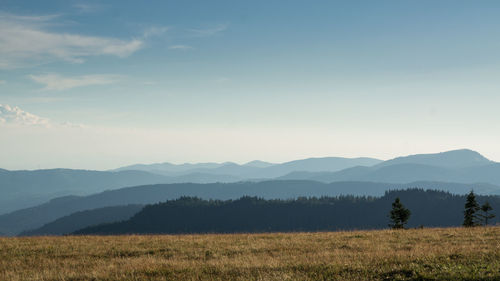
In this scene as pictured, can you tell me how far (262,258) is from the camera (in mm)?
16406

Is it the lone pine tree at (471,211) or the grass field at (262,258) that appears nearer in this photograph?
the grass field at (262,258)

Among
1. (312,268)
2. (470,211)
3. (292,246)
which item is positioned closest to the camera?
(312,268)

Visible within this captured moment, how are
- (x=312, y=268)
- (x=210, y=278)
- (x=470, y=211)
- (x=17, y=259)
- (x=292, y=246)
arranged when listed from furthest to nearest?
(x=470, y=211) < (x=292, y=246) < (x=17, y=259) < (x=312, y=268) < (x=210, y=278)

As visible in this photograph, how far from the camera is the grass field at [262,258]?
509 inches

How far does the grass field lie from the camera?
12918 millimetres

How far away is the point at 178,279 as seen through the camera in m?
13.0

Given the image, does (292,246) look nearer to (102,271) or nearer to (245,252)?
(245,252)

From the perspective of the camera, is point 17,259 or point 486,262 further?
point 17,259

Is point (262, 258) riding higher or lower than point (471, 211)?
higher

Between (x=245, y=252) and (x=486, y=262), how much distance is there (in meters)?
9.91

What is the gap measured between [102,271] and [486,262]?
1404 cm

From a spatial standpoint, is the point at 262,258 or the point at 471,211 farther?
the point at 471,211

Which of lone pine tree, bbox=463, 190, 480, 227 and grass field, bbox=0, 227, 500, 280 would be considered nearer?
grass field, bbox=0, 227, 500, 280

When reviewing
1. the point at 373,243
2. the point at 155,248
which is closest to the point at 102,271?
the point at 155,248
